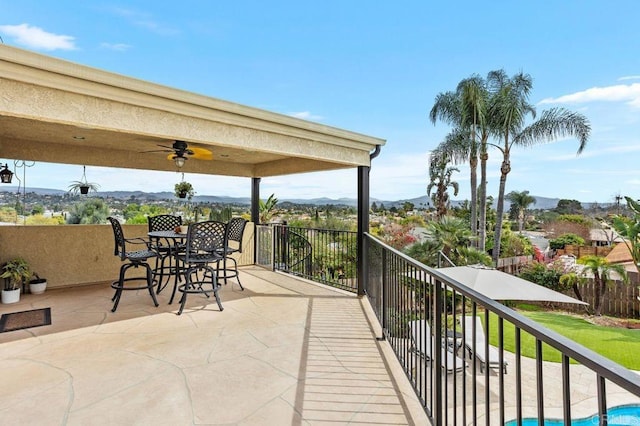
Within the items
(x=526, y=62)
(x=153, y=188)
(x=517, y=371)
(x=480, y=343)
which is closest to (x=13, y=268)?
(x=153, y=188)

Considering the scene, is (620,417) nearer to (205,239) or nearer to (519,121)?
(205,239)

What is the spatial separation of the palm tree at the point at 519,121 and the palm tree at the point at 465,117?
66 centimetres

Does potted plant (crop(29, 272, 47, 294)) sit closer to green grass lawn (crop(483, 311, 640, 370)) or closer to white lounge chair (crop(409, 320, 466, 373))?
→ white lounge chair (crop(409, 320, 466, 373))

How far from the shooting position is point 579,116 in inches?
521

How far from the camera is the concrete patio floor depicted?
2.09 metres

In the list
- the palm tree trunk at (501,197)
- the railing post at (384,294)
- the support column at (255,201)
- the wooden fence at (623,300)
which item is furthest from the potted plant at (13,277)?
the palm tree trunk at (501,197)

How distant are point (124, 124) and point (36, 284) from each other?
12.5 ft

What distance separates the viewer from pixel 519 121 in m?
14.0

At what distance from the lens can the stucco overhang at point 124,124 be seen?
2.51 meters

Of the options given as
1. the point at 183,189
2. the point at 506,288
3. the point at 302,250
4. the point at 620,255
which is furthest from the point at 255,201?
the point at 620,255

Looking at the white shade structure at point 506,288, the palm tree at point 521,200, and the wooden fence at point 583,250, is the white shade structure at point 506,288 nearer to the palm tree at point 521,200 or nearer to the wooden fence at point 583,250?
the wooden fence at point 583,250

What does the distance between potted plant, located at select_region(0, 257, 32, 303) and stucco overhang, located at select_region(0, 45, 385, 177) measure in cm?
170

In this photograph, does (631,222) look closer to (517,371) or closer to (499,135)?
(499,135)

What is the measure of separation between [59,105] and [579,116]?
16862 mm
